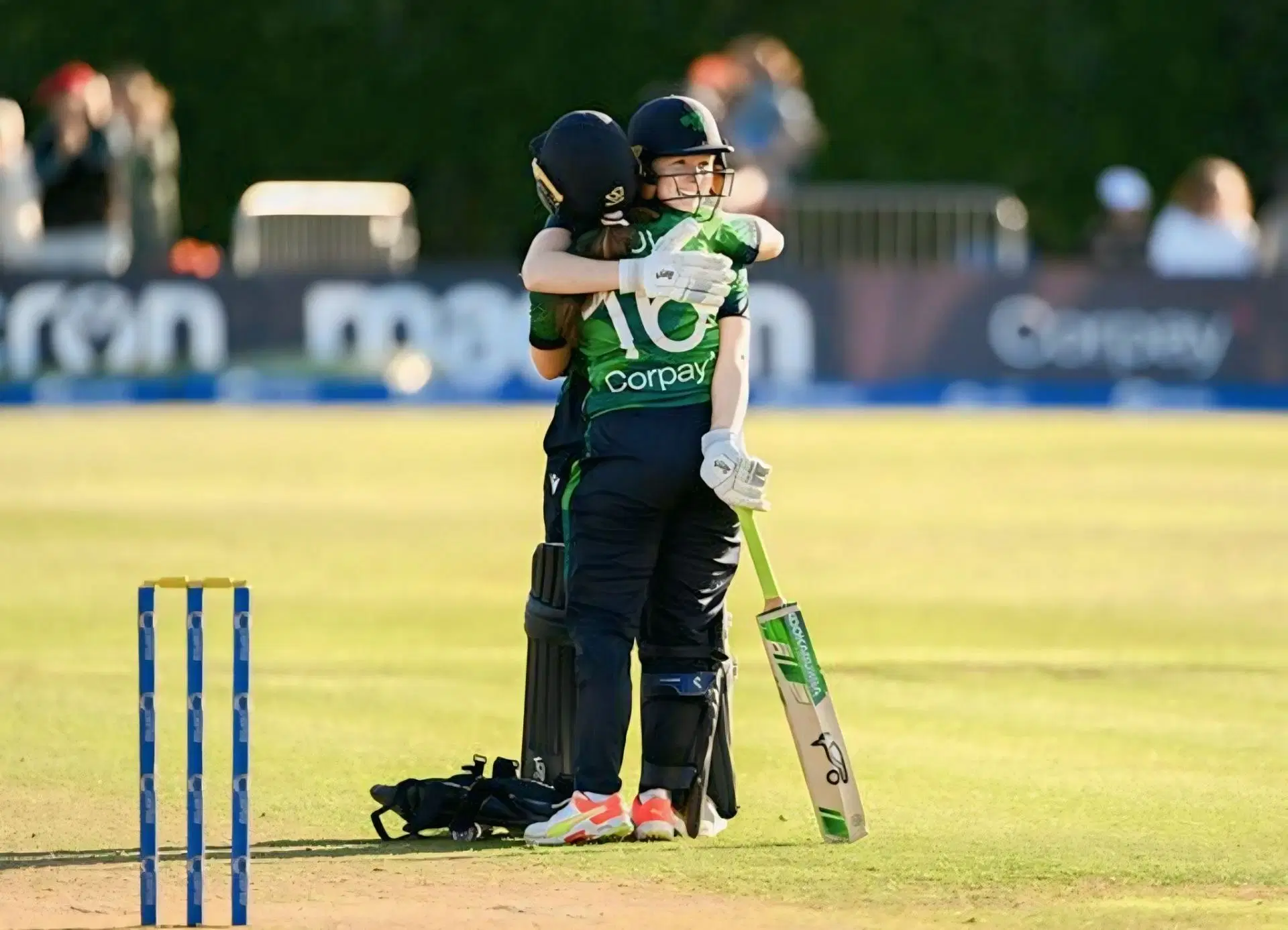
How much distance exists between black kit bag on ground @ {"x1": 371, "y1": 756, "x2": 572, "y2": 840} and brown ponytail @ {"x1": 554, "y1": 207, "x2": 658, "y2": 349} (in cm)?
118

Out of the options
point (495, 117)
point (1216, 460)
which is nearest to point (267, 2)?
point (495, 117)

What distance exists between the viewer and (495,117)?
98.4 feet

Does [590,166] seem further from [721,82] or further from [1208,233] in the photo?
[1208,233]

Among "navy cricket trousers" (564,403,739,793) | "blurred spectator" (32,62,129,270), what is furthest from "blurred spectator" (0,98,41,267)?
"navy cricket trousers" (564,403,739,793)

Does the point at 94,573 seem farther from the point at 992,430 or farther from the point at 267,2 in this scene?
the point at 267,2

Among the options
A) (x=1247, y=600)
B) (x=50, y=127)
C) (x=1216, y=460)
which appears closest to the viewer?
(x=1247, y=600)

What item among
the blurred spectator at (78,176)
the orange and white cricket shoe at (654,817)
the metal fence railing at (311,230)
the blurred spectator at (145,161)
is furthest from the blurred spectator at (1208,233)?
the orange and white cricket shoe at (654,817)

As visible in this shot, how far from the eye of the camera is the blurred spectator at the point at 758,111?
941 inches

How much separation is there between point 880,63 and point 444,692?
21112mm

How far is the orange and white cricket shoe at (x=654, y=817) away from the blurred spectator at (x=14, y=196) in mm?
16881

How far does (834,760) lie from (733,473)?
0.77 m

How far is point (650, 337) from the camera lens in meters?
7.41

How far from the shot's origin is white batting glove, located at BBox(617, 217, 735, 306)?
288 inches

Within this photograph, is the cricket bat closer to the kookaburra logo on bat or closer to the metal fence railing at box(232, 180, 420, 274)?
the kookaburra logo on bat
